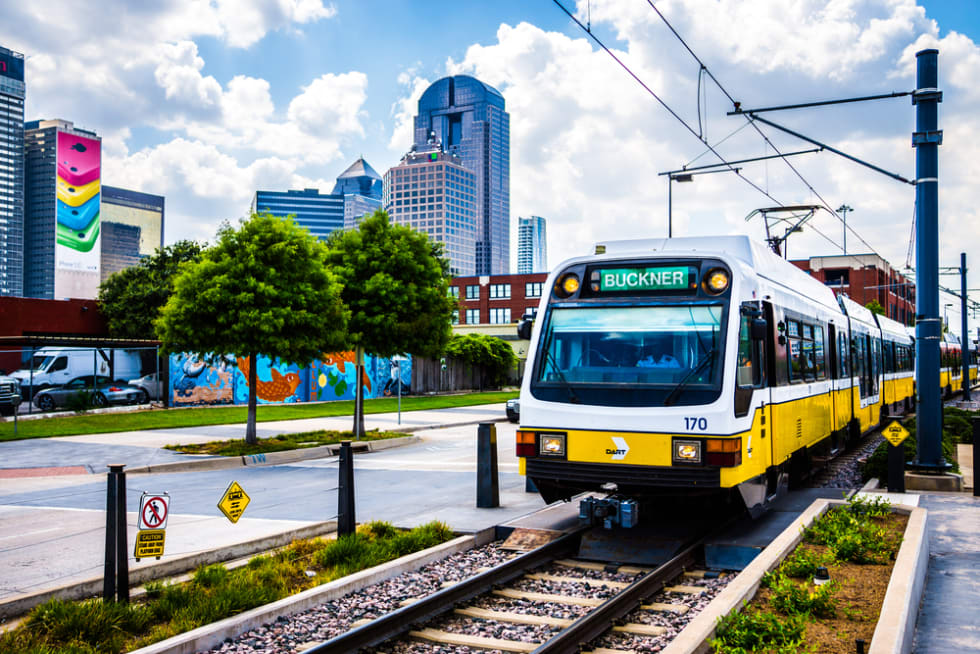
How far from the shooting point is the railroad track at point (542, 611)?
582 cm

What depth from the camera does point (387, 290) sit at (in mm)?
21391

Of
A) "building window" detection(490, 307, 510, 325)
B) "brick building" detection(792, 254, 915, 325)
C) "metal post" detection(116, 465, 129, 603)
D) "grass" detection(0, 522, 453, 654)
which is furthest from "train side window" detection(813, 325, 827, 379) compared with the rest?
"brick building" detection(792, 254, 915, 325)

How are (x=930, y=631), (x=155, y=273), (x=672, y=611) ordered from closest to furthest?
(x=930, y=631)
(x=672, y=611)
(x=155, y=273)

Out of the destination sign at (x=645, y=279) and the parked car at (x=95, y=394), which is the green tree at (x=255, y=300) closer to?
the destination sign at (x=645, y=279)

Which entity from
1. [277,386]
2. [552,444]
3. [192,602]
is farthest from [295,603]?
[277,386]

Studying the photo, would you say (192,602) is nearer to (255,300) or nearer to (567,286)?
(567,286)

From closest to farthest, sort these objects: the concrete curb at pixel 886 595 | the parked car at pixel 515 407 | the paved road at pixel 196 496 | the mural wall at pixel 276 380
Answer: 1. the concrete curb at pixel 886 595
2. the paved road at pixel 196 496
3. the parked car at pixel 515 407
4. the mural wall at pixel 276 380

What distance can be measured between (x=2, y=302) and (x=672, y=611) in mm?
41285

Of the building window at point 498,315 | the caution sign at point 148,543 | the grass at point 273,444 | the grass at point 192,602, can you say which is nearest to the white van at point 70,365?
the grass at point 273,444

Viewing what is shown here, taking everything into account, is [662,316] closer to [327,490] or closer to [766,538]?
[766,538]

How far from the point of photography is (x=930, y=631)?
5.69 meters

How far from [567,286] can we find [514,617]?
383cm

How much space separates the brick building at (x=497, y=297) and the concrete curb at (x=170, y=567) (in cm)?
7875

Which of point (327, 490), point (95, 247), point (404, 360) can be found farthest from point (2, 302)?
point (95, 247)
